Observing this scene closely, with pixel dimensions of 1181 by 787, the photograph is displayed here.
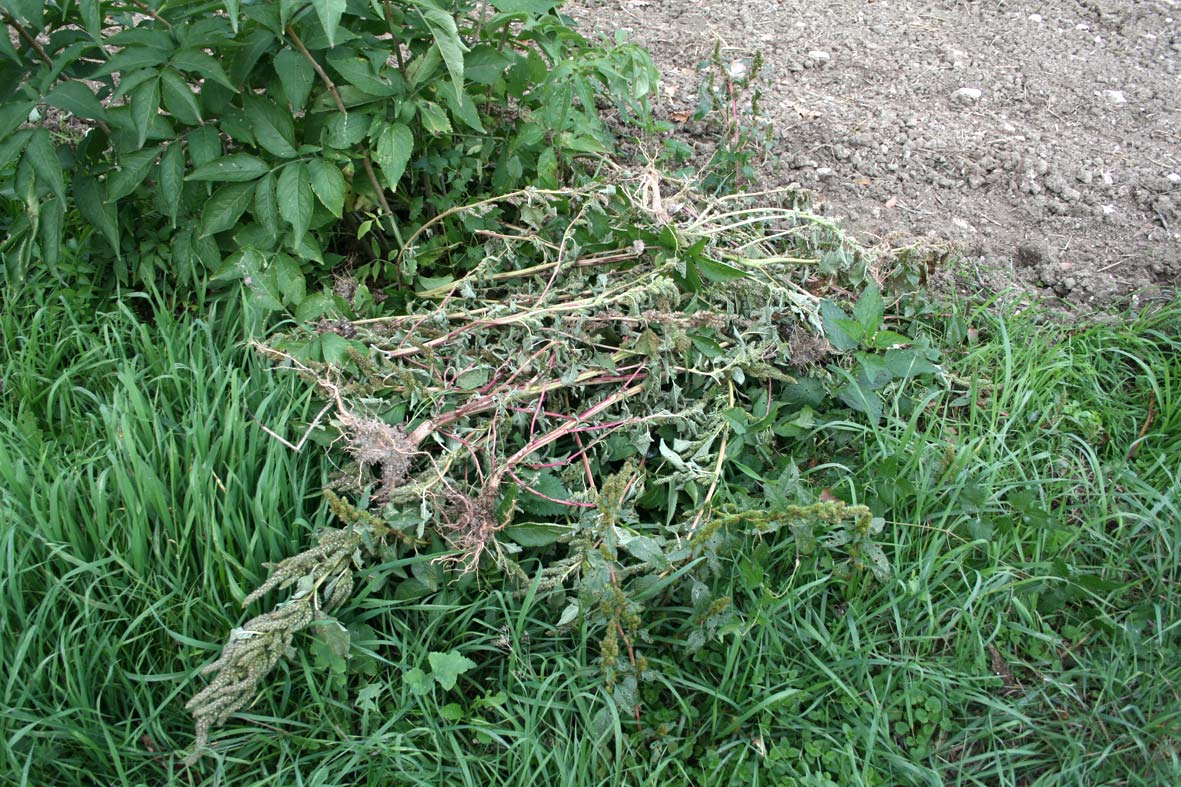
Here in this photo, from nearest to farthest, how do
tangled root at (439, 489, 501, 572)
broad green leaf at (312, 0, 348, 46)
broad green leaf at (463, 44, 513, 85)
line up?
broad green leaf at (312, 0, 348, 46)
tangled root at (439, 489, 501, 572)
broad green leaf at (463, 44, 513, 85)

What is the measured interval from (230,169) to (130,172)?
0.24 meters

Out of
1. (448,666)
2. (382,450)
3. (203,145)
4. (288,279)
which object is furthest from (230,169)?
(448,666)

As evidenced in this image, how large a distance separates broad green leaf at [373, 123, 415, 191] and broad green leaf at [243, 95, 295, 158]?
0.24 metres

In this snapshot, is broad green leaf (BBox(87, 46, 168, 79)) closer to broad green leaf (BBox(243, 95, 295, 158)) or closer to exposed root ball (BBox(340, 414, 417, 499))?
broad green leaf (BBox(243, 95, 295, 158))

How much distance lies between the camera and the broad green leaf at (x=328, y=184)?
87.7 inches

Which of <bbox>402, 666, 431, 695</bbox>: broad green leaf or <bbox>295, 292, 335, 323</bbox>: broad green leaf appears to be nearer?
<bbox>402, 666, 431, 695</bbox>: broad green leaf

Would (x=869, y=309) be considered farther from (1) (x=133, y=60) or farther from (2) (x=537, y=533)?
(1) (x=133, y=60)

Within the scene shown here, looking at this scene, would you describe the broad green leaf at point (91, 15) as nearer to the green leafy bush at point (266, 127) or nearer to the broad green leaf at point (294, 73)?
the green leafy bush at point (266, 127)

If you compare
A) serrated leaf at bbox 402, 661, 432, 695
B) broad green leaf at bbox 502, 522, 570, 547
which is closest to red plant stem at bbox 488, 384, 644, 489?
broad green leaf at bbox 502, 522, 570, 547

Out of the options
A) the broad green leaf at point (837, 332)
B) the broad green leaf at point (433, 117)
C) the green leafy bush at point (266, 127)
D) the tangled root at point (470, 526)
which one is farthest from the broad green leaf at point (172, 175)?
the broad green leaf at point (837, 332)

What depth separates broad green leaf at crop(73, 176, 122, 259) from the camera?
231 centimetres

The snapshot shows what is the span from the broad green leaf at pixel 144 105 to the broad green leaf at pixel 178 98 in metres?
0.03

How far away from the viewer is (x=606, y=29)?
12.5 feet

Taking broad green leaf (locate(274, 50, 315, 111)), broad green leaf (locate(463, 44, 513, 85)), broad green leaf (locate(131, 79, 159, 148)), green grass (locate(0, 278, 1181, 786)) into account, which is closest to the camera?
green grass (locate(0, 278, 1181, 786))
